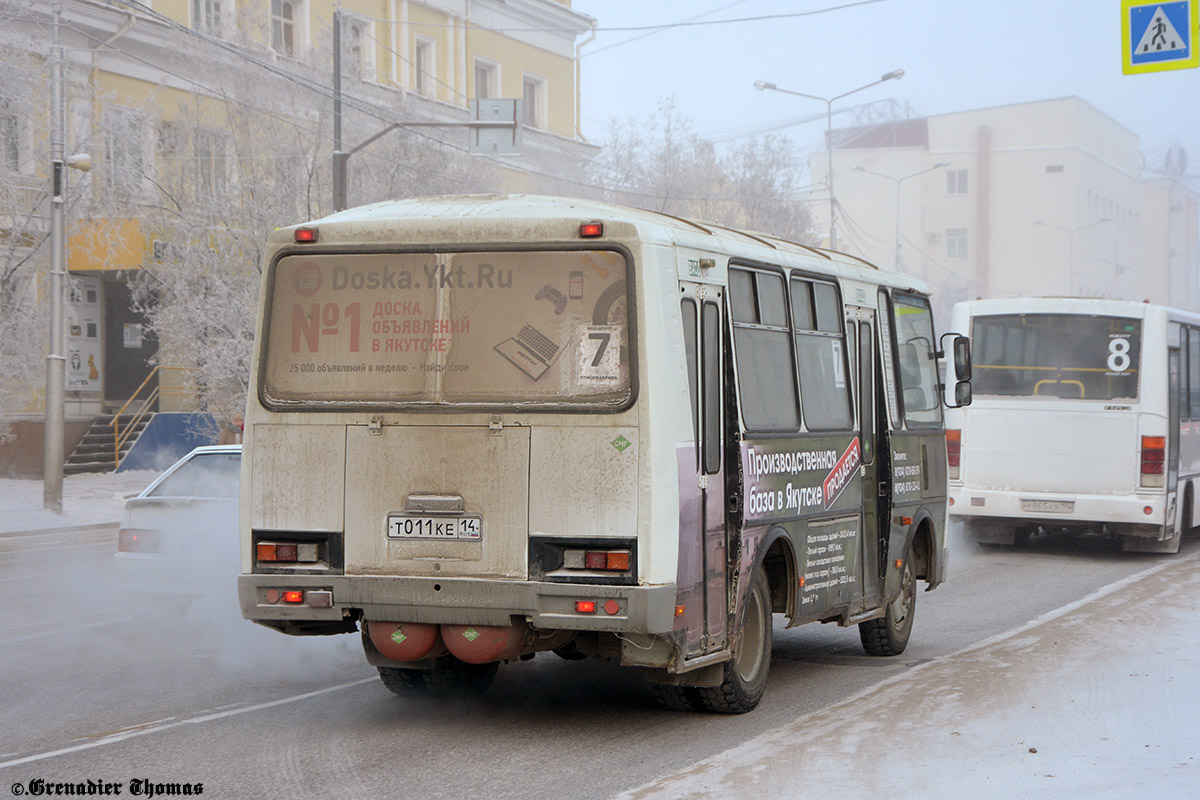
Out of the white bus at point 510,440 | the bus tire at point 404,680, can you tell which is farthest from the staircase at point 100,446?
the white bus at point 510,440

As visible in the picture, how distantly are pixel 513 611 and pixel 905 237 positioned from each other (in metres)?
90.0

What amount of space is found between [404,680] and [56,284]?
1683cm

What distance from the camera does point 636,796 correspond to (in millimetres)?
6398

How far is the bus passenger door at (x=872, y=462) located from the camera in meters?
10.3

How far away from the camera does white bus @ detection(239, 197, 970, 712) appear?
24.3ft

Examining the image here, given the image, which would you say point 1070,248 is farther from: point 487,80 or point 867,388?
point 867,388

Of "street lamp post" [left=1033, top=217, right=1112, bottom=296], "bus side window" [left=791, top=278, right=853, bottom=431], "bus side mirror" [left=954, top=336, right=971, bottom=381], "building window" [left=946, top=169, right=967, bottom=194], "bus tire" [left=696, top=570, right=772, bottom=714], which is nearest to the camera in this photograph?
"bus tire" [left=696, top=570, right=772, bottom=714]

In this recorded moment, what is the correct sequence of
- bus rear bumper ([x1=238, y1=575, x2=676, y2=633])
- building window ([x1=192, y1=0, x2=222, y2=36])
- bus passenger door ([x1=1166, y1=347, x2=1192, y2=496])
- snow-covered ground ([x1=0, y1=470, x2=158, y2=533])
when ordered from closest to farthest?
1. bus rear bumper ([x1=238, y1=575, x2=676, y2=633])
2. bus passenger door ([x1=1166, y1=347, x2=1192, y2=496])
3. snow-covered ground ([x1=0, y1=470, x2=158, y2=533])
4. building window ([x1=192, y1=0, x2=222, y2=36])

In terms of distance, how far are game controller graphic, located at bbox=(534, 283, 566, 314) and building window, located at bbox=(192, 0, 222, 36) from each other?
82.9ft

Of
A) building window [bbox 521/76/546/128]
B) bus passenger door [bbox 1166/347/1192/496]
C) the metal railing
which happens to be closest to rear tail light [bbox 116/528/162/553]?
bus passenger door [bbox 1166/347/1192/496]

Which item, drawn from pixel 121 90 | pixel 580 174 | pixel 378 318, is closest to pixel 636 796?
pixel 378 318

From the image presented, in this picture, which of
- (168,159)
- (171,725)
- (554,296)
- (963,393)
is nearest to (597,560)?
(554,296)

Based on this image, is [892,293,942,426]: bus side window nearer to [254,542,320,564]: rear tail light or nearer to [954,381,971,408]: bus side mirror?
[954,381,971,408]: bus side mirror

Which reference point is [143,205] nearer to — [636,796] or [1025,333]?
[1025,333]
